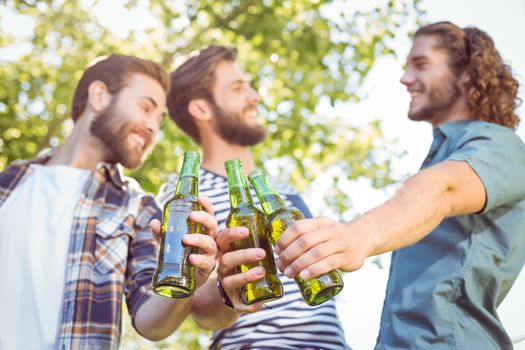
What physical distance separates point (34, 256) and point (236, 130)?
1.49m

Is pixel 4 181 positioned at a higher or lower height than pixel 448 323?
higher

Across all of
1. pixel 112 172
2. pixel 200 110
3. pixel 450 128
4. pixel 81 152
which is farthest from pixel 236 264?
pixel 200 110

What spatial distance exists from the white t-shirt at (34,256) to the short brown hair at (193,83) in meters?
1.13

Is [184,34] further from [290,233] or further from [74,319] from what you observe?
[290,233]

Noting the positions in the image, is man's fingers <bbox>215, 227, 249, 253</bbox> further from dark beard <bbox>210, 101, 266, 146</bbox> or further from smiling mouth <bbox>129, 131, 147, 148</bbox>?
dark beard <bbox>210, 101, 266, 146</bbox>

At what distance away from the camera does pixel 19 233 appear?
2.55m

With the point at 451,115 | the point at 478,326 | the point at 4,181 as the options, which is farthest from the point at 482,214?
the point at 4,181

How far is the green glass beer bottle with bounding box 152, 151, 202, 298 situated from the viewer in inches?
57.2

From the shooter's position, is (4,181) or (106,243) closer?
(106,243)

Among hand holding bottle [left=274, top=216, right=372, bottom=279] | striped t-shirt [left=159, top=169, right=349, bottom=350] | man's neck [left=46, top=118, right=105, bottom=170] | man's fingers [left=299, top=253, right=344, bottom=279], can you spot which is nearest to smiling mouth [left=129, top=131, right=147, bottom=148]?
man's neck [left=46, top=118, right=105, bottom=170]

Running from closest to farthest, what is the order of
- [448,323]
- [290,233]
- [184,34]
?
1. [290,233]
2. [448,323]
3. [184,34]

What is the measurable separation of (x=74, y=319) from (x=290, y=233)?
1345 millimetres

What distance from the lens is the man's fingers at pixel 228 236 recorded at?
1529mm

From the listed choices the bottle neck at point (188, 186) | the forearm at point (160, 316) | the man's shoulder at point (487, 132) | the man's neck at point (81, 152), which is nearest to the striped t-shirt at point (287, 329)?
the forearm at point (160, 316)
